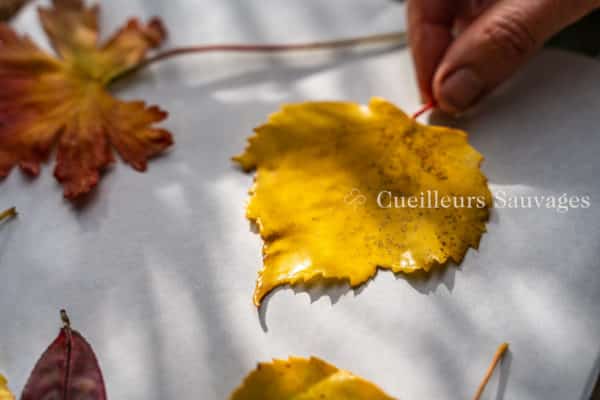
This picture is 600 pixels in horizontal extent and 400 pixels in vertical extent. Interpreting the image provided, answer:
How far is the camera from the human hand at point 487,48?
738mm

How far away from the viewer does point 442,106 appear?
0.79 meters

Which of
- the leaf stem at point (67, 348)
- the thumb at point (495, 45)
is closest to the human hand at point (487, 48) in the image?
the thumb at point (495, 45)

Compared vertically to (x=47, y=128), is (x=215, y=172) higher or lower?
lower

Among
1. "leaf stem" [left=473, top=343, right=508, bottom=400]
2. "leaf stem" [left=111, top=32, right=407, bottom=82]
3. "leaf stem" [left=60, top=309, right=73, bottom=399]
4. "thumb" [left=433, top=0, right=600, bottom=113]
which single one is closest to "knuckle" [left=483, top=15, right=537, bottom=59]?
"thumb" [left=433, top=0, right=600, bottom=113]

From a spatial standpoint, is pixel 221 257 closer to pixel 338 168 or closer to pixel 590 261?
pixel 338 168

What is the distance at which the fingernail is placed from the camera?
0.76 metres

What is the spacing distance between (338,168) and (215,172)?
0.52ft

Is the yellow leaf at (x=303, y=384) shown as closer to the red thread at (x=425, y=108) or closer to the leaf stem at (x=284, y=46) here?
the red thread at (x=425, y=108)

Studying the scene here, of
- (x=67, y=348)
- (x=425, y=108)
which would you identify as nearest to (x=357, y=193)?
(x=425, y=108)

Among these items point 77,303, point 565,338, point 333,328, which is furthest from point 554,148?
point 77,303

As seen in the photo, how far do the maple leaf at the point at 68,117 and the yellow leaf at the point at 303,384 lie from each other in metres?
0.32

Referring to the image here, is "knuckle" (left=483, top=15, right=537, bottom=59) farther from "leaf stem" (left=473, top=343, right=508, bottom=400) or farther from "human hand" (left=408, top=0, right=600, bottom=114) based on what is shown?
"leaf stem" (left=473, top=343, right=508, bottom=400)

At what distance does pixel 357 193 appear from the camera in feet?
2.26

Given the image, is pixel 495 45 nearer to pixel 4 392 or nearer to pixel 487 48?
pixel 487 48
